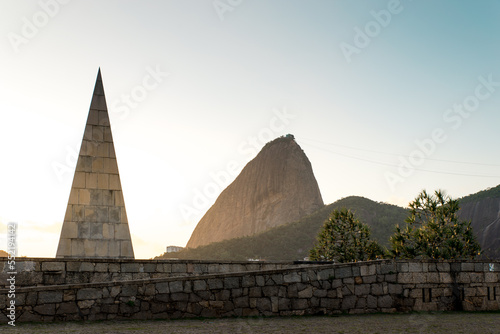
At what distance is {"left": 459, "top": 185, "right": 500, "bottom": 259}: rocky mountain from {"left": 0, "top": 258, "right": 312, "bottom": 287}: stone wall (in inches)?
1797

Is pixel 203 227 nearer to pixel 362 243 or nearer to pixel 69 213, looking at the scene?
pixel 362 243

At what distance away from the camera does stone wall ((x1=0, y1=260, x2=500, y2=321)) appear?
8.48m

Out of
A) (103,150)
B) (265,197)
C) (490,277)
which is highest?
(265,197)

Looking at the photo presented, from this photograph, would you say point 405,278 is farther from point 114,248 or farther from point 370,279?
point 114,248

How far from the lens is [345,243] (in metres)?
25.1

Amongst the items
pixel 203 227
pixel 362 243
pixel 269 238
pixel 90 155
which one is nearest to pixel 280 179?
pixel 203 227

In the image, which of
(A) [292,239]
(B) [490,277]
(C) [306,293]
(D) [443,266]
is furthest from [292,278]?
(A) [292,239]

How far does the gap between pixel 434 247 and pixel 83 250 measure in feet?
55.8

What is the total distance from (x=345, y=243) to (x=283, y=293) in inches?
634

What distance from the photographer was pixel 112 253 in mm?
12141

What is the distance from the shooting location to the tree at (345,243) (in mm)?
24672

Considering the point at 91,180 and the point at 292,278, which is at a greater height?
the point at 91,180

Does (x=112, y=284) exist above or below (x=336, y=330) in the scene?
above

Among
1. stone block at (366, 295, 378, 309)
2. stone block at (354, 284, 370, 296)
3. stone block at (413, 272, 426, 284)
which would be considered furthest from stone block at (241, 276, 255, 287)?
stone block at (413, 272, 426, 284)
